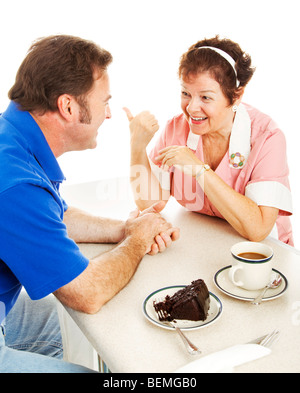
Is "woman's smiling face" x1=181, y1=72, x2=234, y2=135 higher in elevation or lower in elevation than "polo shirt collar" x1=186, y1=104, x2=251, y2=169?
higher

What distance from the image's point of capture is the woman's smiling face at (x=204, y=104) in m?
1.52

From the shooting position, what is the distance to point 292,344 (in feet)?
3.00

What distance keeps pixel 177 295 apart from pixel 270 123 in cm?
82

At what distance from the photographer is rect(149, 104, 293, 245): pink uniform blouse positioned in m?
1.47

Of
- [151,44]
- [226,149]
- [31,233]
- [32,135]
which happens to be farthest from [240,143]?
[151,44]

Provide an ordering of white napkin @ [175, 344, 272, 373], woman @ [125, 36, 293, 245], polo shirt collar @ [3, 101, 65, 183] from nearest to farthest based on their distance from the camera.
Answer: white napkin @ [175, 344, 272, 373], polo shirt collar @ [3, 101, 65, 183], woman @ [125, 36, 293, 245]

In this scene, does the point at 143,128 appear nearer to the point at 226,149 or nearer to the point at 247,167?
the point at 226,149

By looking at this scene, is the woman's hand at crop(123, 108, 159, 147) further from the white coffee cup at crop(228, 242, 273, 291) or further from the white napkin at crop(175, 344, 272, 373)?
the white napkin at crop(175, 344, 272, 373)

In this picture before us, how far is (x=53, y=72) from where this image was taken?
118 cm

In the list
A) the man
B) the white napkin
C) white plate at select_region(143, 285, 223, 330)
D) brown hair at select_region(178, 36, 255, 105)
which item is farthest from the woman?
the white napkin

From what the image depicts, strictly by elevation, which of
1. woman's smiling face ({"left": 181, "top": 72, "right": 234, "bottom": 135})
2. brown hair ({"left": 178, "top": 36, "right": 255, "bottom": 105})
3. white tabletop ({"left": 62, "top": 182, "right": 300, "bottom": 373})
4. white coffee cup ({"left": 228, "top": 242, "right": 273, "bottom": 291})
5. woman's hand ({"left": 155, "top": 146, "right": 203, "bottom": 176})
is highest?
brown hair ({"left": 178, "top": 36, "right": 255, "bottom": 105})

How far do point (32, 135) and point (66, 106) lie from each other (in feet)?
0.42
